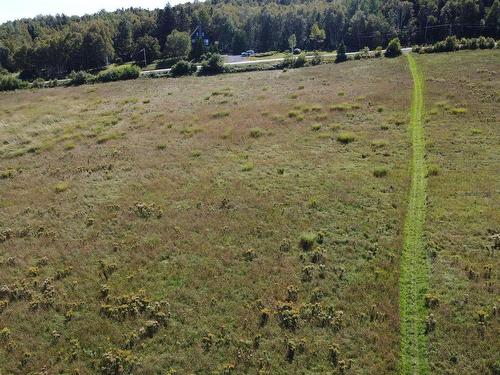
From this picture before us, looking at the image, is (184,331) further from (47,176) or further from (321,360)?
(47,176)

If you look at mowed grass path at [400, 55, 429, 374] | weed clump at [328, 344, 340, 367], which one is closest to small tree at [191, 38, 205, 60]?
mowed grass path at [400, 55, 429, 374]

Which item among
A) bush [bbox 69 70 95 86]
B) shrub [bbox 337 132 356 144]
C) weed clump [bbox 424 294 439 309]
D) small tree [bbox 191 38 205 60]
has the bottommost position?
weed clump [bbox 424 294 439 309]

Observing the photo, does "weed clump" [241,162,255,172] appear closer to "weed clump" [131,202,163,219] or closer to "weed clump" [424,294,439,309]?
"weed clump" [131,202,163,219]

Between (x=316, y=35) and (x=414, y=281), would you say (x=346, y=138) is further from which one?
(x=316, y=35)

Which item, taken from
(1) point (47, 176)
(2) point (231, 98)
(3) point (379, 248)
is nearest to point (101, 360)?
(3) point (379, 248)

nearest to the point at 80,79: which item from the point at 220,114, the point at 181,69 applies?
the point at 181,69
